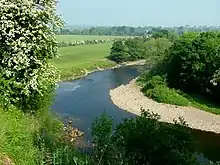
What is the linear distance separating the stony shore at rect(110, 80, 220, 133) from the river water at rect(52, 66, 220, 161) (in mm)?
1222

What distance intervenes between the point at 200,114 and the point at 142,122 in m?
27.6

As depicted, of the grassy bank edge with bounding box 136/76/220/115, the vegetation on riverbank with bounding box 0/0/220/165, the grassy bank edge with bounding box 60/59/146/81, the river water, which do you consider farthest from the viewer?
the grassy bank edge with bounding box 60/59/146/81

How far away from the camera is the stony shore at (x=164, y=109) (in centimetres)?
4020

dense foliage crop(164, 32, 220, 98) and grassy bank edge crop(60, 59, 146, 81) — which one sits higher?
dense foliage crop(164, 32, 220, 98)

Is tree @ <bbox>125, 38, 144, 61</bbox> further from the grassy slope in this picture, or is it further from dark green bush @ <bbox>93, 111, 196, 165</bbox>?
the grassy slope

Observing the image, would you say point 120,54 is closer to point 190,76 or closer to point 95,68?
point 95,68

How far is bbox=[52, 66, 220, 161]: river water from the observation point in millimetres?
34103

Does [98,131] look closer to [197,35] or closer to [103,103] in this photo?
[103,103]

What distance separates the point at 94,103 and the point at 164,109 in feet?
27.2

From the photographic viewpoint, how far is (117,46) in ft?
314

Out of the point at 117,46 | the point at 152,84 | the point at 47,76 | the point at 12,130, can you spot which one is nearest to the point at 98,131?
the point at 47,76

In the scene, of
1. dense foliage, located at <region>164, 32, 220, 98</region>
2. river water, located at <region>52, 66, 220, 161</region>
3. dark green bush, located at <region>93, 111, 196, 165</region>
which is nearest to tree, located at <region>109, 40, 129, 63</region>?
river water, located at <region>52, 66, 220, 161</region>

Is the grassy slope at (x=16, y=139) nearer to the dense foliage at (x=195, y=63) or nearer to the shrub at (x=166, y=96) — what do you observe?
the shrub at (x=166, y=96)

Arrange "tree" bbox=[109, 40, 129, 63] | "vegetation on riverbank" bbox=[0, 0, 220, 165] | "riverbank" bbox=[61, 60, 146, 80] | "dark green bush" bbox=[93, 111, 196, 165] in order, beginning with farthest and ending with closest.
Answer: "tree" bbox=[109, 40, 129, 63], "riverbank" bbox=[61, 60, 146, 80], "dark green bush" bbox=[93, 111, 196, 165], "vegetation on riverbank" bbox=[0, 0, 220, 165]
